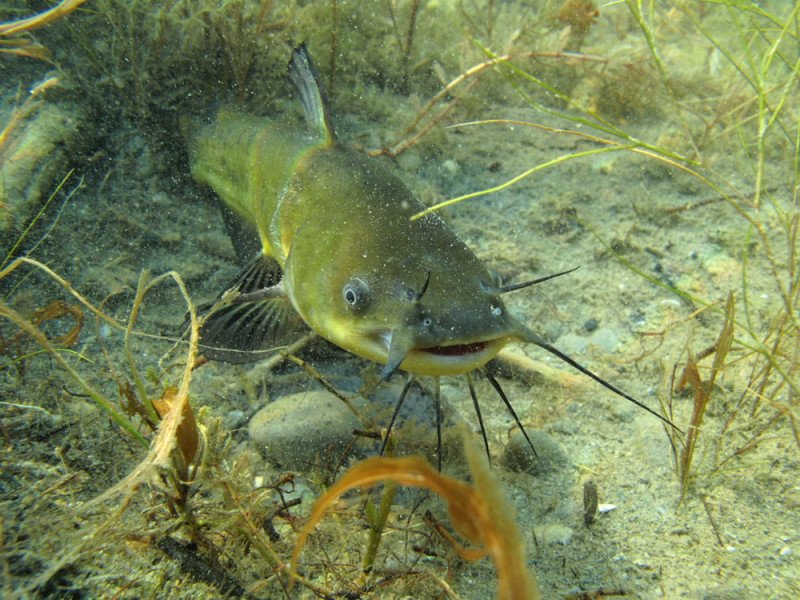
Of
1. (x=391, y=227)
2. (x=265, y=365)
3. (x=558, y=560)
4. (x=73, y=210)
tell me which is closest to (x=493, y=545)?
(x=558, y=560)

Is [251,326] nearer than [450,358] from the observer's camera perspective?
No

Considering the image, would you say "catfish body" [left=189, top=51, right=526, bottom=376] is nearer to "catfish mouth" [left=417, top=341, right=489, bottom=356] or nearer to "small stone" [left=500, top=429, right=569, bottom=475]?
"catfish mouth" [left=417, top=341, right=489, bottom=356]

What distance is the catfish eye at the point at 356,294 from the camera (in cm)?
175

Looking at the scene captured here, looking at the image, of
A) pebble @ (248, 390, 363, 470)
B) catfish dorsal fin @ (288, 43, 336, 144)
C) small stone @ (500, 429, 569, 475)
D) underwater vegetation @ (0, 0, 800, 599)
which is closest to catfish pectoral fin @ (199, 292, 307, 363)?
underwater vegetation @ (0, 0, 800, 599)

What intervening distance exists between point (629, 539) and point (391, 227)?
1645mm

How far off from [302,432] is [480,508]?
1.37 metres

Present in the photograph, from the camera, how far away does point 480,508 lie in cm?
99

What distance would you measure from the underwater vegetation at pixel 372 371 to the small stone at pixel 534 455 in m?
0.05

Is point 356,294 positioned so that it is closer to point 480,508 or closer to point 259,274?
point 480,508

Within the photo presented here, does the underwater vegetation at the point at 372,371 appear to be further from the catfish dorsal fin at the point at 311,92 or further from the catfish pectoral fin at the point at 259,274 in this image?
the catfish dorsal fin at the point at 311,92

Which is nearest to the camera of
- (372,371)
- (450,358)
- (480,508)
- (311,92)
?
(480,508)

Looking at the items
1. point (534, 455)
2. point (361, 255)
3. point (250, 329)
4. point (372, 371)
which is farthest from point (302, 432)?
point (534, 455)

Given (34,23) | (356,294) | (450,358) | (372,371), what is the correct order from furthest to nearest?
(34,23) → (372,371) → (356,294) → (450,358)

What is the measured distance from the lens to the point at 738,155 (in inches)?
169
